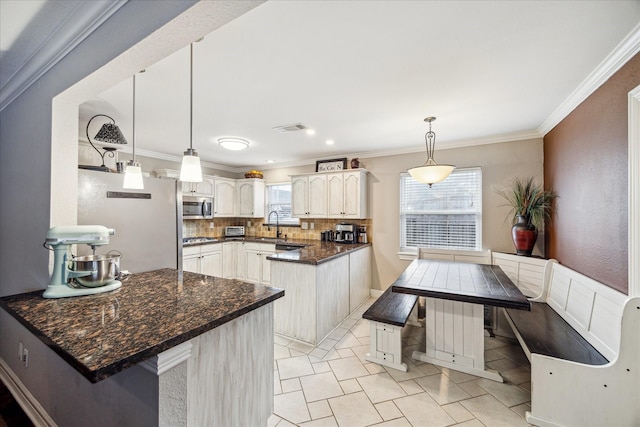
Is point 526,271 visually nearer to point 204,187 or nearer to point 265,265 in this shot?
point 265,265

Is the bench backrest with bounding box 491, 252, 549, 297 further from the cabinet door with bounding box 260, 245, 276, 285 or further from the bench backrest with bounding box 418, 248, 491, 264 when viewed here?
the cabinet door with bounding box 260, 245, 276, 285

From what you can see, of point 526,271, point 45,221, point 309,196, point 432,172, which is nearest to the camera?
point 45,221

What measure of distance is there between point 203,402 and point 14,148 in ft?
7.84

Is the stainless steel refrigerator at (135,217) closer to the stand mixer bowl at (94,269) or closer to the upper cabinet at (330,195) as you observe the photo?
the stand mixer bowl at (94,269)

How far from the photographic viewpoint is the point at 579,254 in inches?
89.6

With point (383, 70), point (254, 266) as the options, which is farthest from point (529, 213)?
point (254, 266)

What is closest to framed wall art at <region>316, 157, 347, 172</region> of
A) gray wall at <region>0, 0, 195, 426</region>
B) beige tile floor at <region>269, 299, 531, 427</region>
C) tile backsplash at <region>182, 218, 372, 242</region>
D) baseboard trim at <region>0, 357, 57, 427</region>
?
tile backsplash at <region>182, 218, 372, 242</region>

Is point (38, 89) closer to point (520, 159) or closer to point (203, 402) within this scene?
point (203, 402)

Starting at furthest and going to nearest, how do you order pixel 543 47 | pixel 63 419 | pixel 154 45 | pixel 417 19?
1. pixel 543 47
2. pixel 63 419
3. pixel 417 19
4. pixel 154 45

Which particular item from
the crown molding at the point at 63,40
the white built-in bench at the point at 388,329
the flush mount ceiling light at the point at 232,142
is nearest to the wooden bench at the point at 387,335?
the white built-in bench at the point at 388,329

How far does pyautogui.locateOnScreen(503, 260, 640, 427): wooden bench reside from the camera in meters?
1.51

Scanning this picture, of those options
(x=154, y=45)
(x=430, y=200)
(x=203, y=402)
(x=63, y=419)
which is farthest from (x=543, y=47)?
(x=63, y=419)

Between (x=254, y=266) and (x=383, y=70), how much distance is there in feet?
13.2

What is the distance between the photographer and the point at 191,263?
14.1 feet
